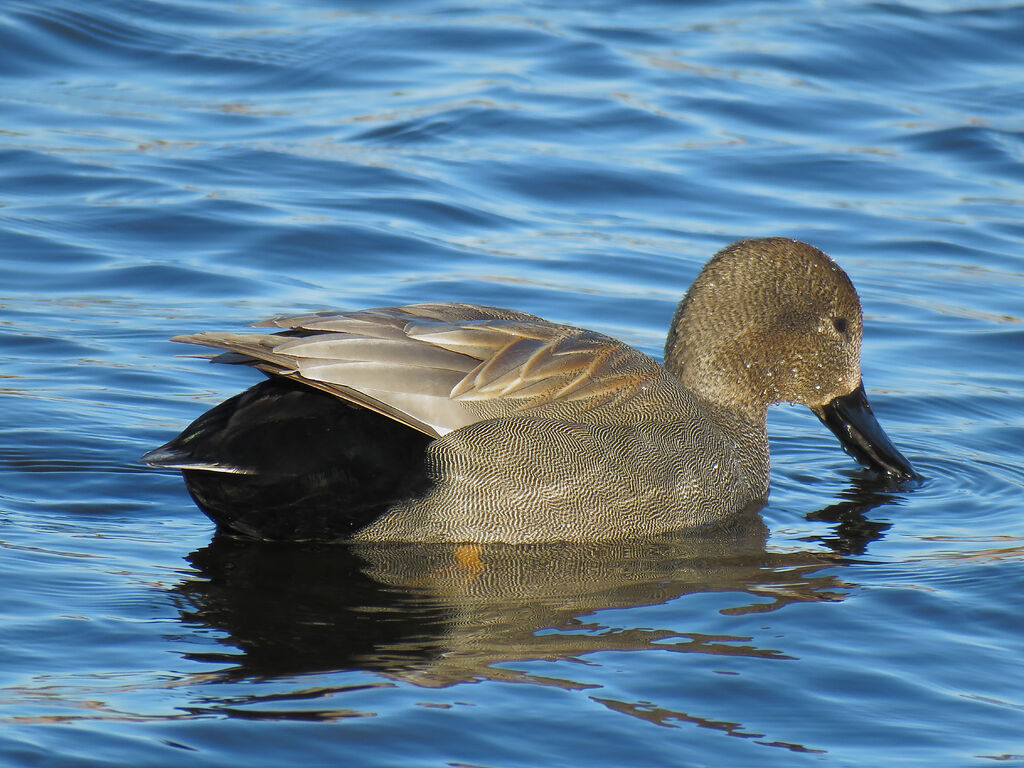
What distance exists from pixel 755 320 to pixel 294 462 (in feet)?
6.55

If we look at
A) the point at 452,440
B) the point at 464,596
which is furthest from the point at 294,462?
the point at 464,596

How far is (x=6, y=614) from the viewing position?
4.02 meters

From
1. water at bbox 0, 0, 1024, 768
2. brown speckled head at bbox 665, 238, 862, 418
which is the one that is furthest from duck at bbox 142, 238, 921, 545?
brown speckled head at bbox 665, 238, 862, 418

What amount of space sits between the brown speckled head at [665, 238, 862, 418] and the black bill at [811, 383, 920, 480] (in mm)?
274

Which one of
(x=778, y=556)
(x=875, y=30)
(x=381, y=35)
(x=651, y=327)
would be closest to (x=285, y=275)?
(x=651, y=327)

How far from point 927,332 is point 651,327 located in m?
1.33

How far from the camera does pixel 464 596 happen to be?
4418mm

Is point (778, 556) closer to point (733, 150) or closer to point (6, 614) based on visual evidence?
point (6, 614)

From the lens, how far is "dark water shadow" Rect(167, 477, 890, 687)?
3.92 metres

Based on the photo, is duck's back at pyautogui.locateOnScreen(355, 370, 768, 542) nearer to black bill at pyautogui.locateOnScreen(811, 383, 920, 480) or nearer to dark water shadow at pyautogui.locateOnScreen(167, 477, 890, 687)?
dark water shadow at pyautogui.locateOnScreen(167, 477, 890, 687)

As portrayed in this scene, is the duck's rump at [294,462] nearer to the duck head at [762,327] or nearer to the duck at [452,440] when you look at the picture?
the duck at [452,440]

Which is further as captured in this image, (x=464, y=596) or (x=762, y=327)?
(x=762, y=327)

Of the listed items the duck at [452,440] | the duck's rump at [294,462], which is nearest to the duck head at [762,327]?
the duck at [452,440]

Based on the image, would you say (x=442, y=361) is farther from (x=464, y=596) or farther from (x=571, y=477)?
(x=464, y=596)
